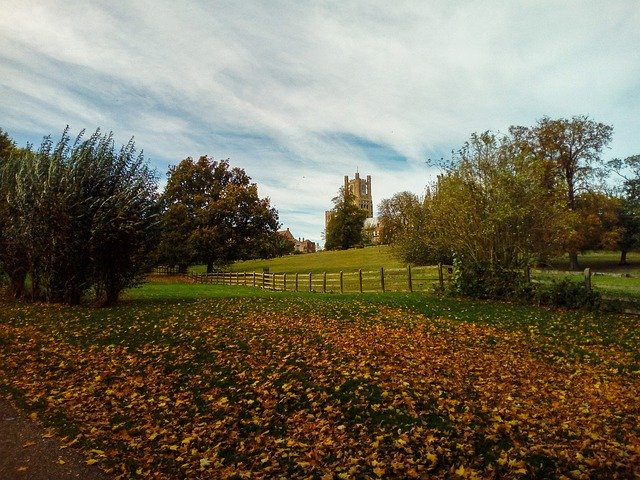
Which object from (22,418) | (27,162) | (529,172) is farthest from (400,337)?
(27,162)

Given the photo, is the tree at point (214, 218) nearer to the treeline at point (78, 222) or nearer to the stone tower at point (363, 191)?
the treeline at point (78, 222)

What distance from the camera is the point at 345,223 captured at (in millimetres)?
88125

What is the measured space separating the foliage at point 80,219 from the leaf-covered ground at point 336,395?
372 centimetres

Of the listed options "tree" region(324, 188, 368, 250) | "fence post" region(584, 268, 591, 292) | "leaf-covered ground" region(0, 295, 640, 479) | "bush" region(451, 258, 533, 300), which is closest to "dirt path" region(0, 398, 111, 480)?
"leaf-covered ground" region(0, 295, 640, 479)

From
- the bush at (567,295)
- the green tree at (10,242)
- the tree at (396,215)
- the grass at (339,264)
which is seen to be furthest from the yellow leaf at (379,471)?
the grass at (339,264)

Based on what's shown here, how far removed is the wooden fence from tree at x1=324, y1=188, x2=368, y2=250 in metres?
48.9

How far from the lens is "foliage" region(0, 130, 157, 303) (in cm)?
1474

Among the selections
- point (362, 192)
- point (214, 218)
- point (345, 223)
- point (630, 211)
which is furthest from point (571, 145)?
point (362, 192)

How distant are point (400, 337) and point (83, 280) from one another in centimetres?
1170

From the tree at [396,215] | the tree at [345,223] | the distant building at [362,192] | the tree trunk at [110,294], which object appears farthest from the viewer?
the distant building at [362,192]

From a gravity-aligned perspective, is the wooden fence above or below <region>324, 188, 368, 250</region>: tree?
below

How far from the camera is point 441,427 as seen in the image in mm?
5301

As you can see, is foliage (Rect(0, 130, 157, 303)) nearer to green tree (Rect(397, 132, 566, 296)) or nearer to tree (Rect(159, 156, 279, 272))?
green tree (Rect(397, 132, 566, 296))

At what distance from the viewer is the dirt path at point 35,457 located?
4.35 meters
